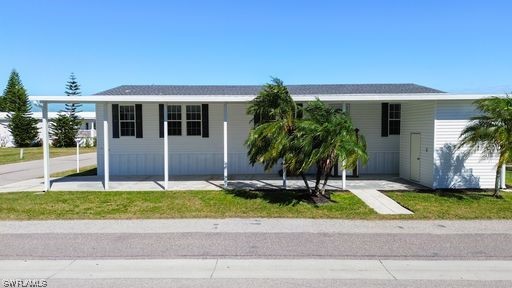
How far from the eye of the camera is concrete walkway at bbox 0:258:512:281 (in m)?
5.72

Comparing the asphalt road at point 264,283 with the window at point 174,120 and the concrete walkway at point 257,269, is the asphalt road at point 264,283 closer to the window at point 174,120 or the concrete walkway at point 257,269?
the concrete walkway at point 257,269

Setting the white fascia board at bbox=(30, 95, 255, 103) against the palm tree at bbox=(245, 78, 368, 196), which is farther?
the white fascia board at bbox=(30, 95, 255, 103)

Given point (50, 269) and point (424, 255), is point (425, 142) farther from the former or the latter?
point (50, 269)

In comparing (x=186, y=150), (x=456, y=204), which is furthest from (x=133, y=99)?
(x=456, y=204)

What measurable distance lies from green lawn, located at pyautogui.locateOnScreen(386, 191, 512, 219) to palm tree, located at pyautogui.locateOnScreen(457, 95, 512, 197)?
27.9 inches

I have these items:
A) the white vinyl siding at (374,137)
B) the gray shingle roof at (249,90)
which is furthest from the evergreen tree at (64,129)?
the white vinyl siding at (374,137)

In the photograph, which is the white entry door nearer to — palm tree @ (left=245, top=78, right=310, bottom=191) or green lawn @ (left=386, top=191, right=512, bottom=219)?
green lawn @ (left=386, top=191, right=512, bottom=219)

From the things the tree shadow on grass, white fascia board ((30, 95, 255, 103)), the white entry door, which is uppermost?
white fascia board ((30, 95, 255, 103))

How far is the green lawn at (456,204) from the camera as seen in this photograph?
32.4ft

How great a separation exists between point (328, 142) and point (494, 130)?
4905 mm

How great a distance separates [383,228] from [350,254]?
2173 mm

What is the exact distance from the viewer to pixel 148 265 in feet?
20.4

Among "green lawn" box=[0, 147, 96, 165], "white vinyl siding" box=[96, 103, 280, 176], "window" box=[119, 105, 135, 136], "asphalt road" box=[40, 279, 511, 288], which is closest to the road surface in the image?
"asphalt road" box=[40, 279, 511, 288]

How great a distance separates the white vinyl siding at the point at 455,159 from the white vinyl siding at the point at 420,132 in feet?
0.86
